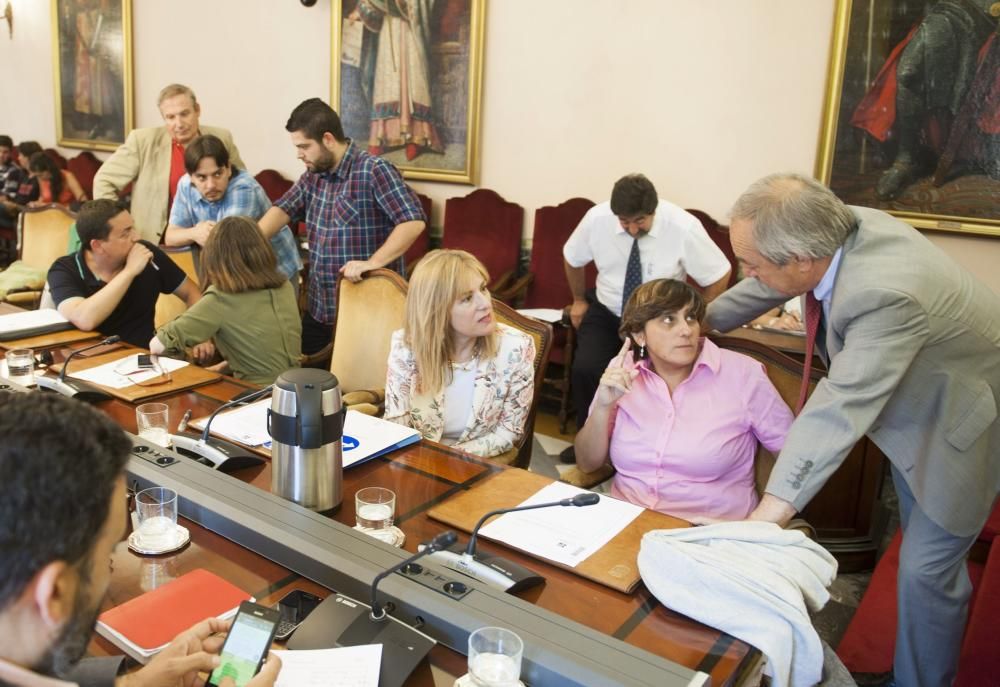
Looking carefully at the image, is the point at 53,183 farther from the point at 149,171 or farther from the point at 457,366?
the point at 457,366

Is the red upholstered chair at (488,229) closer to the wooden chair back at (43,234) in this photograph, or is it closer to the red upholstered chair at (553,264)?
the red upholstered chair at (553,264)

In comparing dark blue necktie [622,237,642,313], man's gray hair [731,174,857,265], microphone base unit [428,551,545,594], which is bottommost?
microphone base unit [428,551,545,594]

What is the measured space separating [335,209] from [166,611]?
2.47 m

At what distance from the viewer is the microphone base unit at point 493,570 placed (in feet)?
4.41

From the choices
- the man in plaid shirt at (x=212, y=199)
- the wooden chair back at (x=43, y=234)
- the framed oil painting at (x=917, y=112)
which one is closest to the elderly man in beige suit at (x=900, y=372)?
the framed oil painting at (x=917, y=112)

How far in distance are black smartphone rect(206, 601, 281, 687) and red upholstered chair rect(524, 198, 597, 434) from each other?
3.43 meters

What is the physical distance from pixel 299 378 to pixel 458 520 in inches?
15.8

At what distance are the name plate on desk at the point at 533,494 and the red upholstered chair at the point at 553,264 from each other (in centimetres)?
275

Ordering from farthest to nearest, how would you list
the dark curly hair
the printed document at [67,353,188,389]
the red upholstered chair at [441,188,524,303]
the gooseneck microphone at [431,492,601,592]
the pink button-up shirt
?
the red upholstered chair at [441,188,524,303] → the printed document at [67,353,188,389] → the pink button-up shirt → the gooseneck microphone at [431,492,601,592] → the dark curly hair

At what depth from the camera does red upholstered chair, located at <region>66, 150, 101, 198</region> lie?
722 cm

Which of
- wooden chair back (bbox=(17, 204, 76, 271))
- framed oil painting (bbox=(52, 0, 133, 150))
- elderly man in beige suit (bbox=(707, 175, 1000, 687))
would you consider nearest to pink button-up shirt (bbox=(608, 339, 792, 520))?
elderly man in beige suit (bbox=(707, 175, 1000, 687))

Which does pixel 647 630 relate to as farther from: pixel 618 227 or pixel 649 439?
pixel 618 227

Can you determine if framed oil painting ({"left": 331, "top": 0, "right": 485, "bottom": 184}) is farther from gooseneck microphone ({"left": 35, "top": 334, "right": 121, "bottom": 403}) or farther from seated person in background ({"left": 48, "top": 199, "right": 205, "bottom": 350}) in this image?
gooseneck microphone ({"left": 35, "top": 334, "right": 121, "bottom": 403})

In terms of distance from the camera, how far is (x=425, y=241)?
534cm
